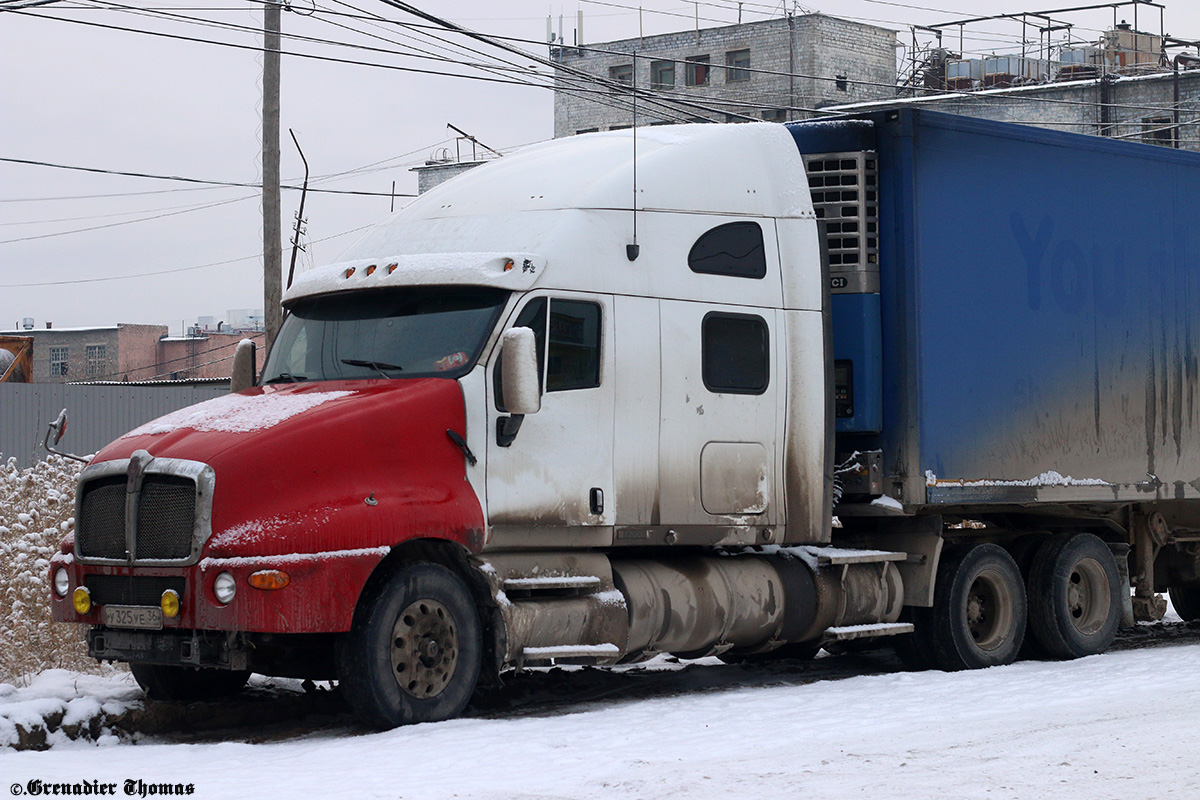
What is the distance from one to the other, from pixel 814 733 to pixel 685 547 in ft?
8.57

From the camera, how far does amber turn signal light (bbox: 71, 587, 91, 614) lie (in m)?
9.31

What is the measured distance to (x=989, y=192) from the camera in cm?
1236

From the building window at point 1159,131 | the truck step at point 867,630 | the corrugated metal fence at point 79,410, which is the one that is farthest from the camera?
the building window at point 1159,131

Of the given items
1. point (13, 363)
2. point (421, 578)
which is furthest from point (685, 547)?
point (13, 363)

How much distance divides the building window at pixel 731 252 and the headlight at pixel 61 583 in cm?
451

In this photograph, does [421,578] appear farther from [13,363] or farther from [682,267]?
[13,363]

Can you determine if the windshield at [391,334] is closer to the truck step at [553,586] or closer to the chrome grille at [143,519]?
the truck step at [553,586]

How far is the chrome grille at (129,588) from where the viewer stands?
8930mm

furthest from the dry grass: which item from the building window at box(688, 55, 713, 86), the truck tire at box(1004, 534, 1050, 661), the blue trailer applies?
the building window at box(688, 55, 713, 86)

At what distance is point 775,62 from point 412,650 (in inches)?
2630

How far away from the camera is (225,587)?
866cm

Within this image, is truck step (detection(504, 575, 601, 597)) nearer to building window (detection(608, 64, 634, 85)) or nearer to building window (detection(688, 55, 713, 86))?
building window (detection(688, 55, 713, 86))

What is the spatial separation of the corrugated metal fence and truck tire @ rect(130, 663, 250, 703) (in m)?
16.4

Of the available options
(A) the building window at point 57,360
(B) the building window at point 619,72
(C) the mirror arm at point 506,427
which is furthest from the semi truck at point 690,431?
(A) the building window at point 57,360
